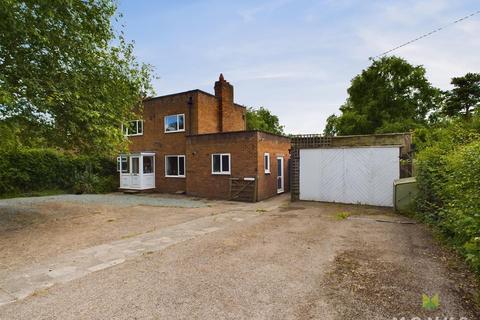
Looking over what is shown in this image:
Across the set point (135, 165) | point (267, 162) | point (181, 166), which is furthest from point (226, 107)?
point (135, 165)

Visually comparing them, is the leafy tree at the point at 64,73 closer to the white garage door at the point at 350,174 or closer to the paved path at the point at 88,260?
the paved path at the point at 88,260

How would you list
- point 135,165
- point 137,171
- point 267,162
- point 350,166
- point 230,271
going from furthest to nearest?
point 135,165, point 137,171, point 267,162, point 350,166, point 230,271

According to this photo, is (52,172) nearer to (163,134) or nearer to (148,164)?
(148,164)

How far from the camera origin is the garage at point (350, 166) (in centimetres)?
1191

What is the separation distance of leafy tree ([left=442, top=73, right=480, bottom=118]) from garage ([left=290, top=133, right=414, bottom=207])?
23358 mm

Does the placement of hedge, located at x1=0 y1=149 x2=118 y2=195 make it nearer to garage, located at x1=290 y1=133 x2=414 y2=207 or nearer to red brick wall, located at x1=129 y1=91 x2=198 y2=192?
red brick wall, located at x1=129 y1=91 x2=198 y2=192

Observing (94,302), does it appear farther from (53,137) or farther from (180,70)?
(180,70)

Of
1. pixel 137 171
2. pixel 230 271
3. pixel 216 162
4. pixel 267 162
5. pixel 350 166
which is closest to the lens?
pixel 230 271

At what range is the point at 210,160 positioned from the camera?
52.0 feet

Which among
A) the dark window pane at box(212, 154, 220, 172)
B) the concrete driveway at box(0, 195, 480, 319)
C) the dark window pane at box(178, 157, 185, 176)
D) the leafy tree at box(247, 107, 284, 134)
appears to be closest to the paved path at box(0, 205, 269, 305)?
the concrete driveway at box(0, 195, 480, 319)

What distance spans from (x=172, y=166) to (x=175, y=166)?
→ 29cm

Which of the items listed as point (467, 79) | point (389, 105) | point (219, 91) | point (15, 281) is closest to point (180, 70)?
point (219, 91)

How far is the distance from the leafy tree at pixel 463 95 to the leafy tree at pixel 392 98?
1.72 metres

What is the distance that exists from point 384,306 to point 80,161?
2190 cm
